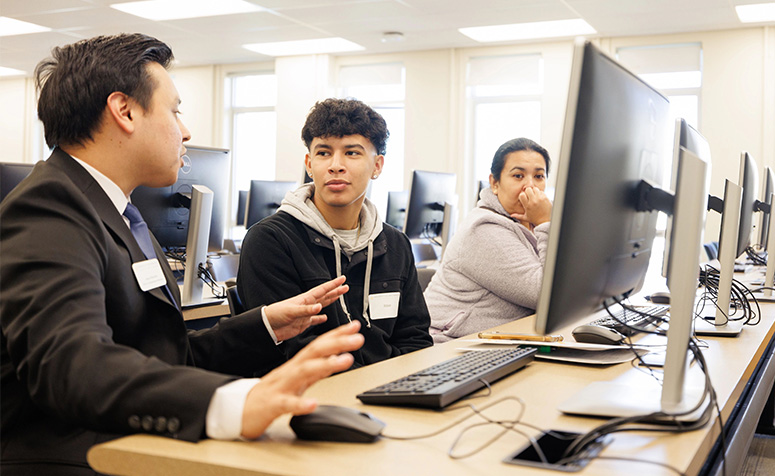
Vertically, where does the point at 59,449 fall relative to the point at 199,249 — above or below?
below

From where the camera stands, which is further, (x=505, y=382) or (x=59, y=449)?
(x=505, y=382)

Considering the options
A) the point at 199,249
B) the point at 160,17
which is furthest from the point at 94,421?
the point at 160,17

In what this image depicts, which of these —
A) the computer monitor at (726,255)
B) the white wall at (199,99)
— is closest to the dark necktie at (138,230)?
the computer monitor at (726,255)

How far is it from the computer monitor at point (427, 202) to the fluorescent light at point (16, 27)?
4.87 metres

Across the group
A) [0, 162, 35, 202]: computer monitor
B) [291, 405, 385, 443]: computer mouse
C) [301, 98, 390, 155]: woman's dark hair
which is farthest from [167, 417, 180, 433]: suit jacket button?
[0, 162, 35, 202]: computer monitor

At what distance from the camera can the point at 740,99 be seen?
6785 mm

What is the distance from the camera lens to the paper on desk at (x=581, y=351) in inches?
56.4

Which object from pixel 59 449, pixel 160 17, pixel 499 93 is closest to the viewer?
pixel 59 449

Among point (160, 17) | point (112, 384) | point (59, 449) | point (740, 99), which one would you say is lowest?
point (59, 449)

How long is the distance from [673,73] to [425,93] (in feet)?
8.49

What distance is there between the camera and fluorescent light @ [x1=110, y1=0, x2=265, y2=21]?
629 cm

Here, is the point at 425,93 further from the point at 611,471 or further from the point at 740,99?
the point at 611,471

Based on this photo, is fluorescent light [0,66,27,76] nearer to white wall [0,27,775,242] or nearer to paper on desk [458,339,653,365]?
white wall [0,27,775,242]

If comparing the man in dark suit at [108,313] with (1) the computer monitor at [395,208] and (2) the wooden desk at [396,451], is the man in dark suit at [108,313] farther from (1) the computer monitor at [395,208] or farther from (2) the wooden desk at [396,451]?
(1) the computer monitor at [395,208]
